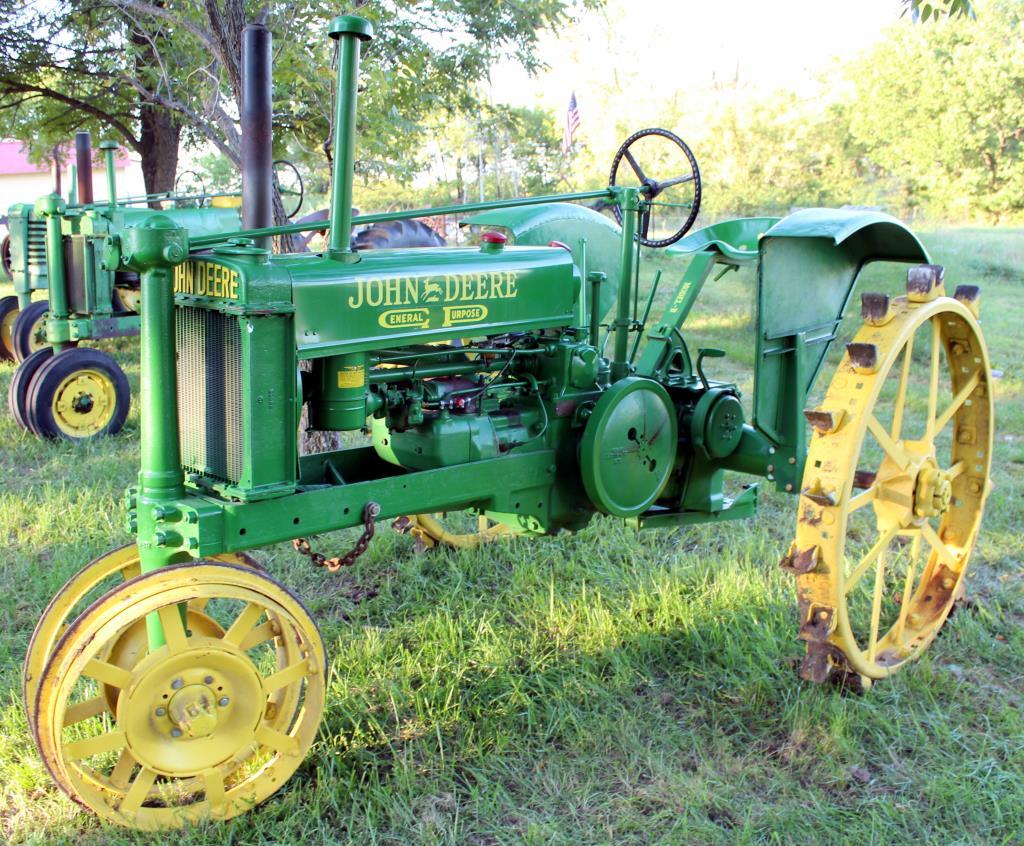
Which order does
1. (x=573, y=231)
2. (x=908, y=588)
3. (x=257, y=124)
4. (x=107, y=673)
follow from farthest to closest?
(x=573, y=231) < (x=908, y=588) < (x=257, y=124) < (x=107, y=673)

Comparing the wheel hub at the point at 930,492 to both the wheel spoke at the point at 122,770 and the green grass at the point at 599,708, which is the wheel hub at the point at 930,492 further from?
the wheel spoke at the point at 122,770

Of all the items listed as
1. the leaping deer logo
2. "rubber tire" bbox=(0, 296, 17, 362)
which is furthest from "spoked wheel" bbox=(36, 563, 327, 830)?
"rubber tire" bbox=(0, 296, 17, 362)

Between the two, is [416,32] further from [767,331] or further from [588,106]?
[588,106]

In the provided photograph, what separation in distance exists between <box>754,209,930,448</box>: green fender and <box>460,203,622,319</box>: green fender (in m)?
0.61

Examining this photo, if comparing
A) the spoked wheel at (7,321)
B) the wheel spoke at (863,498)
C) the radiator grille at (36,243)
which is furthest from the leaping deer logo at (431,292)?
the spoked wheel at (7,321)

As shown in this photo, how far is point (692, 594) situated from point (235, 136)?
3.20 metres

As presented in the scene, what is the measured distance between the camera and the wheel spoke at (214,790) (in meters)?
2.36

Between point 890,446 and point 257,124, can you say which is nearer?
point 257,124

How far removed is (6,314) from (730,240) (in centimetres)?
695

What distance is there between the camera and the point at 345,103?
2352mm

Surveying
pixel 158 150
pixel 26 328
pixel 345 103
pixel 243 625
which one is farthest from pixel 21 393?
pixel 158 150

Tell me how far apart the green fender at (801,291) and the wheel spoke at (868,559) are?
0.47 m

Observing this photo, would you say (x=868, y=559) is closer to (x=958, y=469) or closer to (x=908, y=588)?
(x=908, y=588)

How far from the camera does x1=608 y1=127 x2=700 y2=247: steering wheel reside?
3.25m
